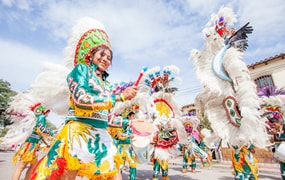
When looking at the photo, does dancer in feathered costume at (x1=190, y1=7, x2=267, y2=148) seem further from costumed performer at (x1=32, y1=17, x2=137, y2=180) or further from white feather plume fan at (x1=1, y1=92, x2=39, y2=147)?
white feather plume fan at (x1=1, y1=92, x2=39, y2=147)

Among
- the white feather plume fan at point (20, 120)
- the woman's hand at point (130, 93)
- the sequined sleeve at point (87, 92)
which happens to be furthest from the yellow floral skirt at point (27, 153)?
the woman's hand at point (130, 93)

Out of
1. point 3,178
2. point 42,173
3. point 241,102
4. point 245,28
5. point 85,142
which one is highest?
point 245,28

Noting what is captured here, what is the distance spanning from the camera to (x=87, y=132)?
1.61m

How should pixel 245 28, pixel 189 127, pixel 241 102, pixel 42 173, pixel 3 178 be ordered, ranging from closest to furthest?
pixel 42 173, pixel 241 102, pixel 245 28, pixel 3 178, pixel 189 127

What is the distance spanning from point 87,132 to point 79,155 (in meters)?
0.18

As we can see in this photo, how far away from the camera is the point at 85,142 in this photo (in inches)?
61.6

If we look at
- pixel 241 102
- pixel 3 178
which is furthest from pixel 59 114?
pixel 3 178

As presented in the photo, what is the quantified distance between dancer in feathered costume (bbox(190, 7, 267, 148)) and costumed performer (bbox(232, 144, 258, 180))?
28cm

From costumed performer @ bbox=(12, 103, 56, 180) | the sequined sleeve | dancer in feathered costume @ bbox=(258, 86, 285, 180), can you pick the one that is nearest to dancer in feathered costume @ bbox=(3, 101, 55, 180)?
costumed performer @ bbox=(12, 103, 56, 180)

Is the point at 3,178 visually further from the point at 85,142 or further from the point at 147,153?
the point at 85,142

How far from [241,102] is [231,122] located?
0.40m

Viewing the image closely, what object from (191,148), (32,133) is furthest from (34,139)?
(191,148)

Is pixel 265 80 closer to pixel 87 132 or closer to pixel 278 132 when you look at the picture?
pixel 278 132

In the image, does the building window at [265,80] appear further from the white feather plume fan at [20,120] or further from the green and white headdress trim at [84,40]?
the green and white headdress trim at [84,40]
